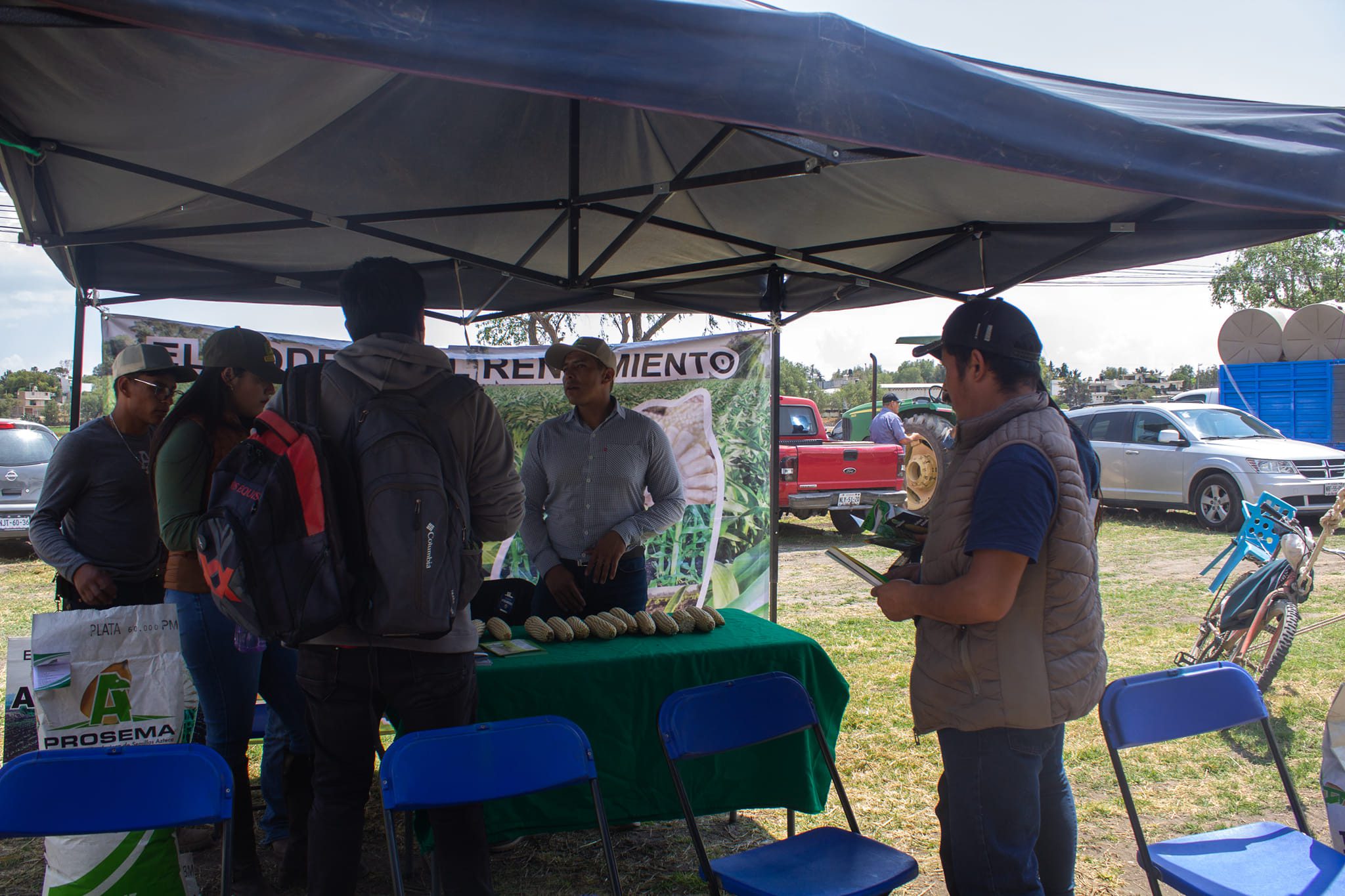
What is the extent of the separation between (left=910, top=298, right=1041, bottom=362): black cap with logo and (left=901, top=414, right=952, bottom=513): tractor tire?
0.26 metres

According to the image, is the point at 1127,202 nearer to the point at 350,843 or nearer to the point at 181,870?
the point at 350,843

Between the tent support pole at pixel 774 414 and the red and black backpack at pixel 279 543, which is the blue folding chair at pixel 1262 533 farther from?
the red and black backpack at pixel 279 543

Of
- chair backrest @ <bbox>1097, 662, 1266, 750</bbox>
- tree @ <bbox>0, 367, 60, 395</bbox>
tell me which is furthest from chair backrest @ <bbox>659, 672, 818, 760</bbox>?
tree @ <bbox>0, 367, 60, 395</bbox>

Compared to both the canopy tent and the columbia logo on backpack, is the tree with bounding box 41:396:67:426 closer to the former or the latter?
the canopy tent

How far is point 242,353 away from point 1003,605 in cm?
222

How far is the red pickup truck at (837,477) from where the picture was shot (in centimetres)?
1027

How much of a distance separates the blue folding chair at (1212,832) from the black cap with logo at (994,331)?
996mm

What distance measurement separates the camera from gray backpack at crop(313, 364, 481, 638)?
1.82 meters

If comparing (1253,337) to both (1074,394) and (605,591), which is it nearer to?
(605,591)

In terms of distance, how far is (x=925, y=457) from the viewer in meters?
6.46

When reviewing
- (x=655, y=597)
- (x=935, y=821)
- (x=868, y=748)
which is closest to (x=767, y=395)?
(x=655, y=597)

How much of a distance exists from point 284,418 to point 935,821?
9.26 ft

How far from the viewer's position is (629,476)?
3.56 meters

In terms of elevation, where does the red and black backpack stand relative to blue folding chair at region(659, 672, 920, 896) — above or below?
above
